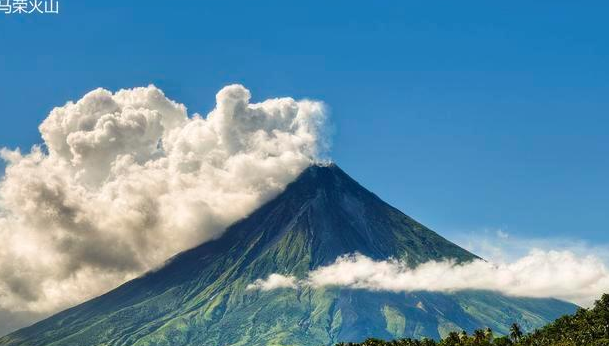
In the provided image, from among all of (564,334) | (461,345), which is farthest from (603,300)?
(461,345)

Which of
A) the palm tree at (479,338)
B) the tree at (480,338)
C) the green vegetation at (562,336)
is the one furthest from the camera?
the green vegetation at (562,336)

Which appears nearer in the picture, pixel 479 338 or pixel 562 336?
pixel 479 338

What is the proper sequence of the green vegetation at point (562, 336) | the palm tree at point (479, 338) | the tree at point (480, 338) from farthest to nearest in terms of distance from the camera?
the green vegetation at point (562, 336) → the palm tree at point (479, 338) → the tree at point (480, 338)

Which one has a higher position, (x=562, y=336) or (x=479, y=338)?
(x=479, y=338)

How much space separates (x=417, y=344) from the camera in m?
183

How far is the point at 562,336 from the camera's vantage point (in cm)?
18675

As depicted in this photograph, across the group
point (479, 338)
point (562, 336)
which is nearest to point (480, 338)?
point (479, 338)

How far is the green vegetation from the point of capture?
17375 centimetres

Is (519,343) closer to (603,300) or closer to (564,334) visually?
(564,334)

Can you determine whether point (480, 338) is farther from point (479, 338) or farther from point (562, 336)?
point (562, 336)

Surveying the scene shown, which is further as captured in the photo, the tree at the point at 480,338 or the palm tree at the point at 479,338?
the palm tree at the point at 479,338

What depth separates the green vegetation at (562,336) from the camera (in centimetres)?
17375

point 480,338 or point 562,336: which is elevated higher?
point 480,338

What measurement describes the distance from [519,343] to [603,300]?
32.5 m
